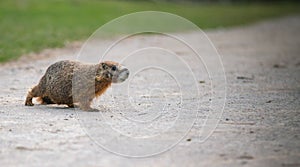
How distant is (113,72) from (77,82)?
539 mm

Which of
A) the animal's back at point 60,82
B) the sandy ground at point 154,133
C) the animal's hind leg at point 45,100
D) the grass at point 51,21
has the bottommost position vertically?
the sandy ground at point 154,133

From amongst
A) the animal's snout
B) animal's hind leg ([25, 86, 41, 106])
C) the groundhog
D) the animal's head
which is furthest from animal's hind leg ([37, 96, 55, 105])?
the animal's snout

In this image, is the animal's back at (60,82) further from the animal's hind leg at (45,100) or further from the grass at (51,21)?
the grass at (51,21)

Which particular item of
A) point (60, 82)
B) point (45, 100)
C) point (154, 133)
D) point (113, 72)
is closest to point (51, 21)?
point (45, 100)

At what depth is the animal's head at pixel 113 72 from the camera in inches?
327

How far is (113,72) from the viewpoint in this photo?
8.34 meters

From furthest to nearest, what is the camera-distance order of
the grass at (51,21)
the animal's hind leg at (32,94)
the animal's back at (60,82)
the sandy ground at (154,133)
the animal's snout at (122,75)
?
the grass at (51,21) → the animal's hind leg at (32,94) → the animal's back at (60,82) → the animal's snout at (122,75) → the sandy ground at (154,133)

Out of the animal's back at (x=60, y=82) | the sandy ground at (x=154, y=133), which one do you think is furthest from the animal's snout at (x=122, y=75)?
the animal's back at (x=60, y=82)

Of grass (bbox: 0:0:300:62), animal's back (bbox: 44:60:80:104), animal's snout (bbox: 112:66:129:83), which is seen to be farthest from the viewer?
Result: grass (bbox: 0:0:300:62)

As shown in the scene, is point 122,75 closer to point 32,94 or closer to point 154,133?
point 154,133

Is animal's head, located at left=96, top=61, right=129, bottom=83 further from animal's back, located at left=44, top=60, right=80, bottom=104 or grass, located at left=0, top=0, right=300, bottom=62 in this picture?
grass, located at left=0, top=0, right=300, bottom=62

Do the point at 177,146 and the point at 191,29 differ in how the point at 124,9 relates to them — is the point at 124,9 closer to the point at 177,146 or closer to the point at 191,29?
the point at 191,29

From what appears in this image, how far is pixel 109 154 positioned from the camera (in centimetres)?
638

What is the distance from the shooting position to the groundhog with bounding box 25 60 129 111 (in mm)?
8383
